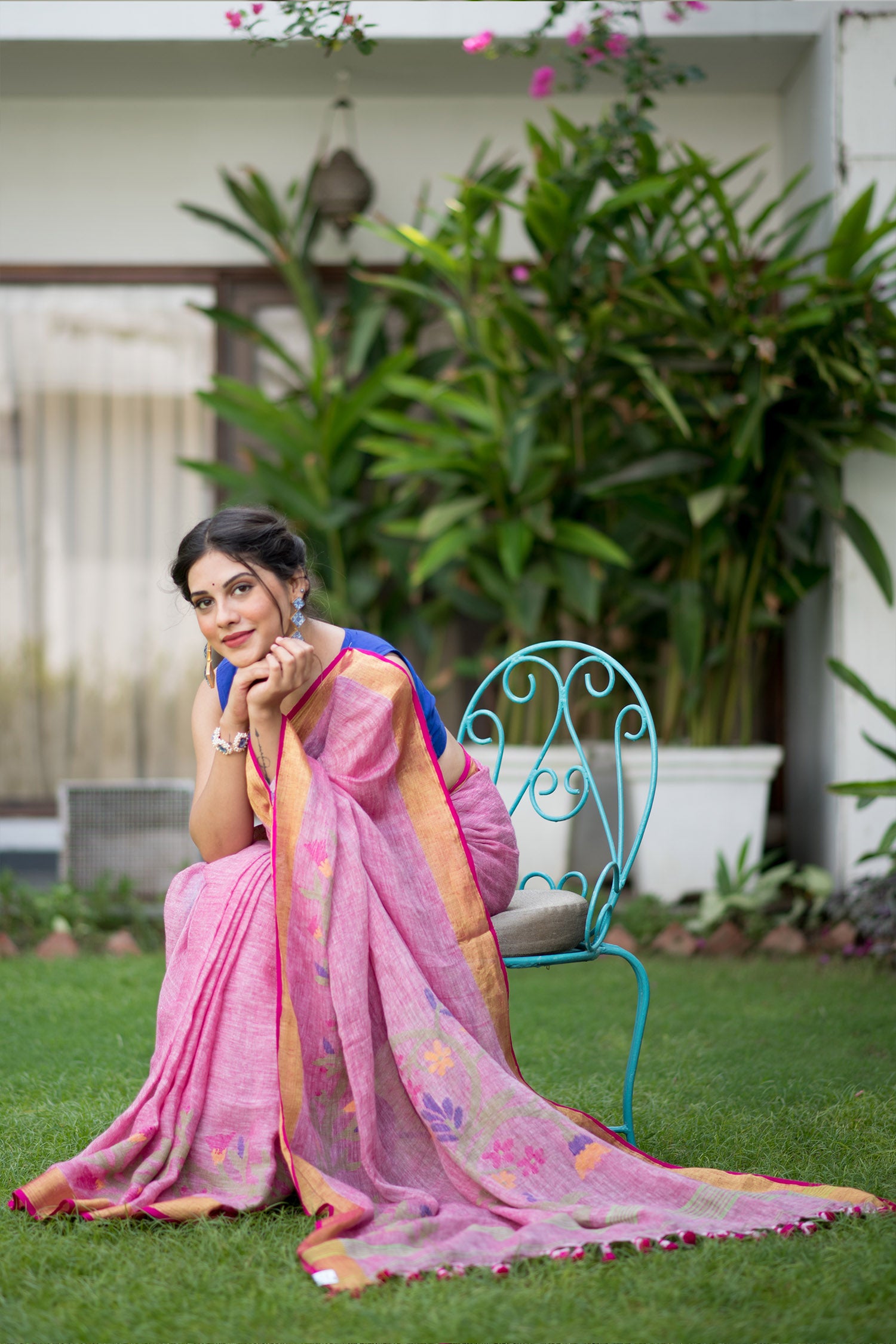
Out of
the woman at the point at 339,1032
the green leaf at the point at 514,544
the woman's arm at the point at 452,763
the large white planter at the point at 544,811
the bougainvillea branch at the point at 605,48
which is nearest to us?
the woman at the point at 339,1032

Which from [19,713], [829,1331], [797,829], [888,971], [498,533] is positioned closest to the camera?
[829,1331]

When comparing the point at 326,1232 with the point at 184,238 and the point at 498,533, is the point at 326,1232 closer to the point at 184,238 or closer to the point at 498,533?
the point at 498,533

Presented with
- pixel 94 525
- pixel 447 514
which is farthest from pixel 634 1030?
pixel 94 525

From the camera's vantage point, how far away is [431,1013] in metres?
1.98

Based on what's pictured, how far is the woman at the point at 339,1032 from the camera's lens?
1.87m

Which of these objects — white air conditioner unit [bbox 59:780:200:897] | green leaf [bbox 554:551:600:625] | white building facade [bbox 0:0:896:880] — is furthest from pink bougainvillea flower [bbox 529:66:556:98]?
white air conditioner unit [bbox 59:780:200:897]

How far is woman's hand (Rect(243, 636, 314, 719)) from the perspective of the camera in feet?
6.82

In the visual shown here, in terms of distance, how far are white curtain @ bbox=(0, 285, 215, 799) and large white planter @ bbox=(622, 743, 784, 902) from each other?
6.53ft

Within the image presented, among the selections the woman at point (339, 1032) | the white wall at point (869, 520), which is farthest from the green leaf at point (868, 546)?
A: the woman at point (339, 1032)

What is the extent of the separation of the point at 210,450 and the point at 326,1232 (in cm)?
404

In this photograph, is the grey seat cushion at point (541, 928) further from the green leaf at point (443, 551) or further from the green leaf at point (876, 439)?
the green leaf at point (876, 439)

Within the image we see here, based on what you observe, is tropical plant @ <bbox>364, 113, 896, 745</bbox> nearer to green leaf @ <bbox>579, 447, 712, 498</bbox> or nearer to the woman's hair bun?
green leaf @ <bbox>579, 447, 712, 498</bbox>

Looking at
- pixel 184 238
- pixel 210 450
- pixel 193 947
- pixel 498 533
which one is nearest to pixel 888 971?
pixel 498 533

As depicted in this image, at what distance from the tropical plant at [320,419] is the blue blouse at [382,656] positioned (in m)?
2.22
